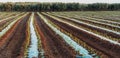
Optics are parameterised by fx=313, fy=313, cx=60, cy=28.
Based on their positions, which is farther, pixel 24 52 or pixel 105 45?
pixel 105 45

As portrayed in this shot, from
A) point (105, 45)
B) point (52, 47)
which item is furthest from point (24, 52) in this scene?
point (105, 45)

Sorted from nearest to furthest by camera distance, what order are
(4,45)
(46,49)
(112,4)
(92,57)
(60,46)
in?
(92,57)
(46,49)
(60,46)
(4,45)
(112,4)

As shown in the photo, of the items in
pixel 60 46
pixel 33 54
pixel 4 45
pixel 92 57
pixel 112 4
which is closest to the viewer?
pixel 92 57

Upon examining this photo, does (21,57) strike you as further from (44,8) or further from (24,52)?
(44,8)

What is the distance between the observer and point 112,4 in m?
116

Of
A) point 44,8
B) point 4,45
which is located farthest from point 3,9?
point 4,45

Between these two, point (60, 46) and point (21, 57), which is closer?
point (21, 57)

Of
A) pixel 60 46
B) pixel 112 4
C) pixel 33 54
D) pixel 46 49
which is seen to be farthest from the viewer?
pixel 112 4

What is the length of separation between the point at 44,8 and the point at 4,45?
102 m

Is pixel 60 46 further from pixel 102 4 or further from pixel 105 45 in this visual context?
pixel 102 4

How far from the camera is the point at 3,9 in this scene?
11756 centimetres

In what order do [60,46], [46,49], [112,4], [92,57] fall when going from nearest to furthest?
[92,57]
[46,49]
[60,46]
[112,4]

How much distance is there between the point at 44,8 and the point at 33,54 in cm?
10533

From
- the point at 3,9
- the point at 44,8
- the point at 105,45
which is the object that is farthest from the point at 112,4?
the point at 105,45
